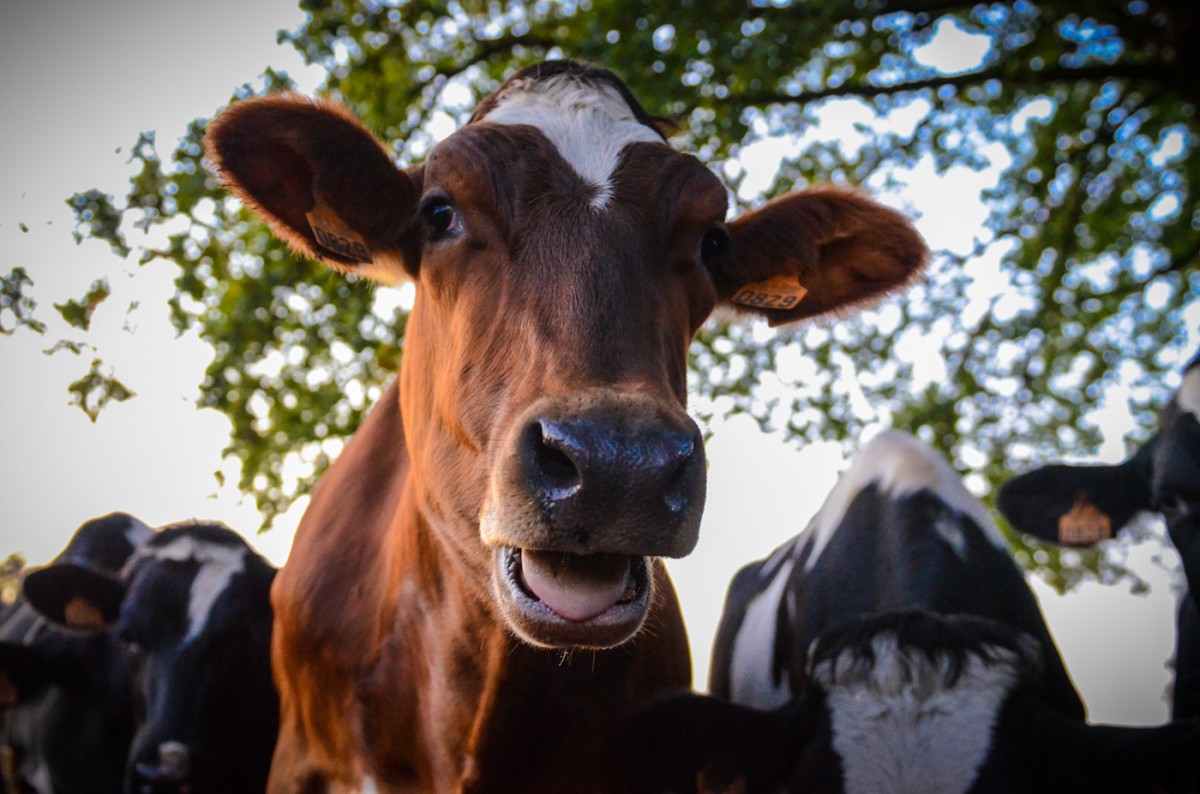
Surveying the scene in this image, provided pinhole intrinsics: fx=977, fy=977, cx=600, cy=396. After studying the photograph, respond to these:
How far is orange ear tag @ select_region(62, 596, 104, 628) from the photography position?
448 cm

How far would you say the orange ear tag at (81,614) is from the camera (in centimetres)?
448

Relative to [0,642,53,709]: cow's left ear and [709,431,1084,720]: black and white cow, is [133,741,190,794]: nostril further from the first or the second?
[709,431,1084,720]: black and white cow

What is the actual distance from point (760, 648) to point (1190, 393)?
211cm

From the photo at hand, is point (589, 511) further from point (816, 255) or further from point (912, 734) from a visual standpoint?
point (816, 255)

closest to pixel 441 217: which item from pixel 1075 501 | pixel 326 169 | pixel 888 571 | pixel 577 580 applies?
pixel 326 169

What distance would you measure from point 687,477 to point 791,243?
1590 millimetres

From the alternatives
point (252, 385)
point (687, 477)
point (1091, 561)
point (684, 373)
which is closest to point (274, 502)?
point (252, 385)

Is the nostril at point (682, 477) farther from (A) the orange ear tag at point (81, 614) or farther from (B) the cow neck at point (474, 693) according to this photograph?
(A) the orange ear tag at point (81, 614)

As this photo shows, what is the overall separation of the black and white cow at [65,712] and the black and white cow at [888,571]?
114 inches

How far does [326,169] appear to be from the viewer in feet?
8.79

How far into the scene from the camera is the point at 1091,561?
29.8ft

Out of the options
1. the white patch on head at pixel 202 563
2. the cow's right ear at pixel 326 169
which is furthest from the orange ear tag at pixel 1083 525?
the white patch on head at pixel 202 563

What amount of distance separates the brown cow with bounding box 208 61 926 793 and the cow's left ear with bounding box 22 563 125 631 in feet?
4.65

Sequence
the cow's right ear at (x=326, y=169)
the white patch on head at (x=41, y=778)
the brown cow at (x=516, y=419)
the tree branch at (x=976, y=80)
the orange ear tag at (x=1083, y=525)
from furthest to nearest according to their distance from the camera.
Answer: the tree branch at (x=976, y=80)
the white patch on head at (x=41, y=778)
the orange ear tag at (x=1083, y=525)
the cow's right ear at (x=326, y=169)
the brown cow at (x=516, y=419)
